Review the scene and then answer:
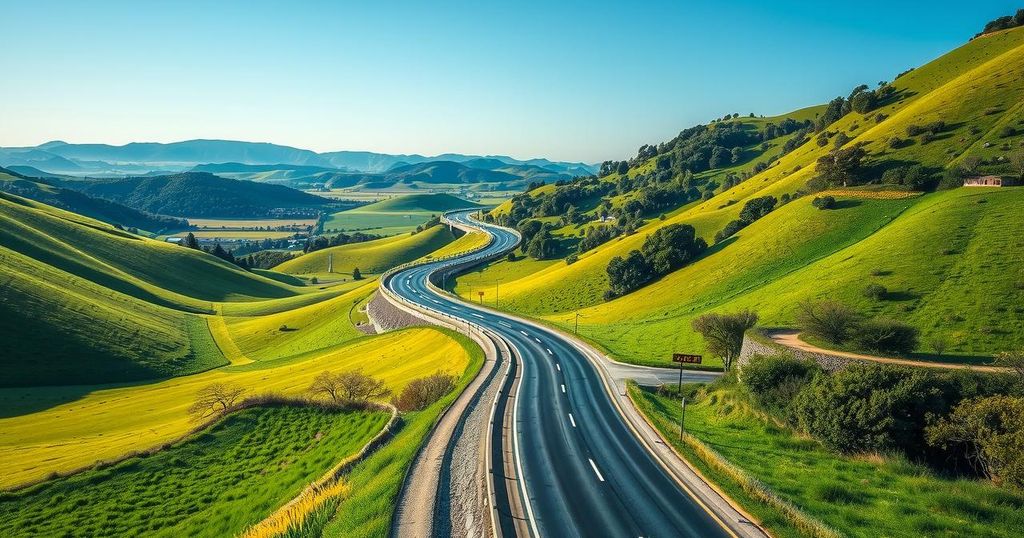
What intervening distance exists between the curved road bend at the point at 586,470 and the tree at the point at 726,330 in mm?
10572

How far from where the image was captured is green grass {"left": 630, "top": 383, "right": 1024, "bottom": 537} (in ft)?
61.5

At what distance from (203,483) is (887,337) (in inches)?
1770

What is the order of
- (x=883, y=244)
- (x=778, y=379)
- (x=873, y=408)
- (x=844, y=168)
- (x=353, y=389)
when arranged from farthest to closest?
(x=844, y=168), (x=883, y=244), (x=353, y=389), (x=778, y=379), (x=873, y=408)

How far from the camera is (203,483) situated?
32312 millimetres

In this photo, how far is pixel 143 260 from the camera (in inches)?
4766

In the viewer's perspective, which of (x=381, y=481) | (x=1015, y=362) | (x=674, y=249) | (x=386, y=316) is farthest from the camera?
(x=386, y=316)

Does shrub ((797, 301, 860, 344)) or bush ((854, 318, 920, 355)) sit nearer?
bush ((854, 318, 920, 355))

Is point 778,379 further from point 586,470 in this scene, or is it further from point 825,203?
point 825,203

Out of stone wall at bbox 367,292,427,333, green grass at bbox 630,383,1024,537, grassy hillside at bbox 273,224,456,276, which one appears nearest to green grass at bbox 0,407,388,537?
green grass at bbox 630,383,1024,537

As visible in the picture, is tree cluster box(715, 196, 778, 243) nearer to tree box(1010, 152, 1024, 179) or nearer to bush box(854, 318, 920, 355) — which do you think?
tree box(1010, 152, 1024, 179)

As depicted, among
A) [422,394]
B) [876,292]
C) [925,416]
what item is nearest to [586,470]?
[925,416]

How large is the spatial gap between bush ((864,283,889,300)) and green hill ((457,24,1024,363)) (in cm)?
53

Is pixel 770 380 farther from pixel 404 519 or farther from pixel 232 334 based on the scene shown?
pixel 232 334

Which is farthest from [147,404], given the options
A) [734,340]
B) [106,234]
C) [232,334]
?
[106,234]
